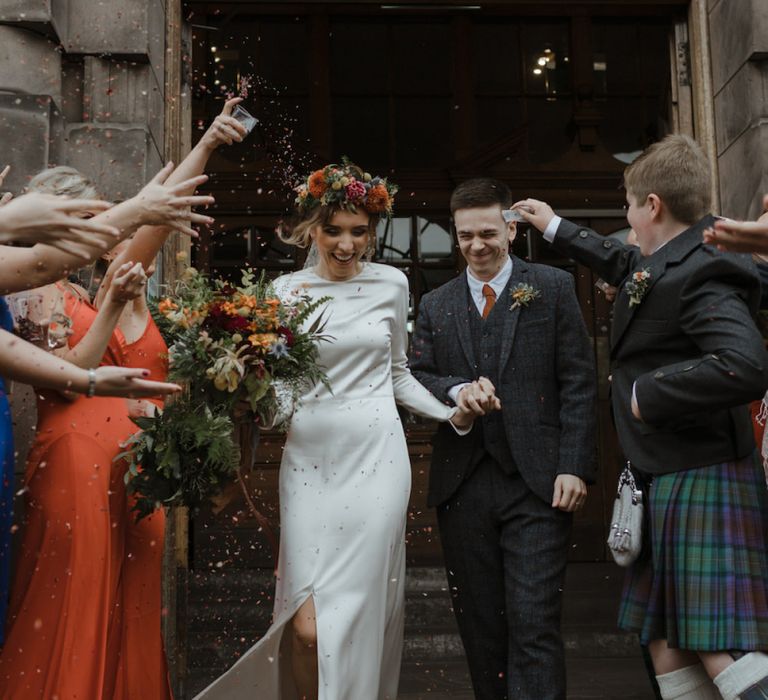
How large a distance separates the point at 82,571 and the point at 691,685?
2.11 metres

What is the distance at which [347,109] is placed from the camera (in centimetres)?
971

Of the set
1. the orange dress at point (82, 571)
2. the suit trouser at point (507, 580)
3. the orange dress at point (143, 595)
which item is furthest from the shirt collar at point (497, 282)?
the orange dress at point (82, 571)

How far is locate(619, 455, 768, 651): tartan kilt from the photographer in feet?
10.9

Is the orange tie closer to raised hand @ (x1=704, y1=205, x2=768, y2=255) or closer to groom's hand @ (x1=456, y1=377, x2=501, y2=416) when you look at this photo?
groom's hand @ (x1=456, y1=377, x2=501, y2=416)

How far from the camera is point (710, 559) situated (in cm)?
338

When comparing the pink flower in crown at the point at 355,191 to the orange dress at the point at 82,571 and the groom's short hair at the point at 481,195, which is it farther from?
the orange dress at the point at 82,571

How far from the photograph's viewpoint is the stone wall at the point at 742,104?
16.9 ft

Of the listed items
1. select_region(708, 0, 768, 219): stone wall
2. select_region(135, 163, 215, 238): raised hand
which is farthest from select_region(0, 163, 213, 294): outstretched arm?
select_region(708, 0, 768, 219): stone wall

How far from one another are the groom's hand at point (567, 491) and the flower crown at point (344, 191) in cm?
134

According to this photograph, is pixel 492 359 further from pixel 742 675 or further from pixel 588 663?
pixel 588 663

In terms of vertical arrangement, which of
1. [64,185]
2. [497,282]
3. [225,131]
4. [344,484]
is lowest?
[344,484]

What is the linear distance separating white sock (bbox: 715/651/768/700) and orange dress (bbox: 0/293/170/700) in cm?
199

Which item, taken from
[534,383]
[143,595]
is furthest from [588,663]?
[143,595]

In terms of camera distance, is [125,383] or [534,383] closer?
[125,383]
